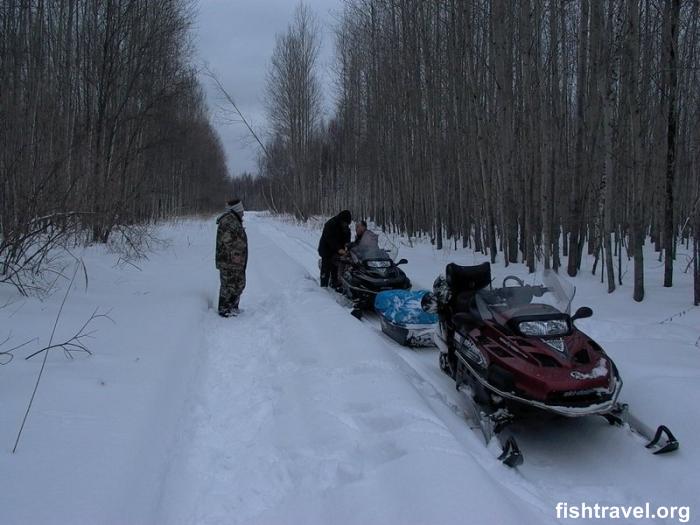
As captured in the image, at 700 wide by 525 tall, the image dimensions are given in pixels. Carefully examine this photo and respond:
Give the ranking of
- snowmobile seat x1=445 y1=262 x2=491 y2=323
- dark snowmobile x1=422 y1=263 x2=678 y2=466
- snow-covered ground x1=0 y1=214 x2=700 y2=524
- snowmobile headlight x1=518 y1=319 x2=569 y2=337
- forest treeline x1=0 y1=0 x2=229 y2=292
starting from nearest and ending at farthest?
snow-covered ground x1=0 y1=214 x2=700 y2=524 < dark snowmobile x1=422 y1=263 x2=678 y2=466 < snowmobile headlight x1=518 y1=319 x2=569 y2=337 < snowmobile seat x1=445 y1=262 x2=491 y2=323 < forest treeline x1=0 y1=0 x2=229 y2=292

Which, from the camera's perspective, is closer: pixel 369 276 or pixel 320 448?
pixel 320 448

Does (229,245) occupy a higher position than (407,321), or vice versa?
(229,245)

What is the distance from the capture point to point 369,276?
8.67 m

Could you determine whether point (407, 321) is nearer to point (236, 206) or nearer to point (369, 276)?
point (369, 276)

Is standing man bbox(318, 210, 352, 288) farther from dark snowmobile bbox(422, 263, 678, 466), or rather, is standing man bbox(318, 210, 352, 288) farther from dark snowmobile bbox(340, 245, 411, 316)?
dark snowmobile bbox(422, 263, 678, 466)

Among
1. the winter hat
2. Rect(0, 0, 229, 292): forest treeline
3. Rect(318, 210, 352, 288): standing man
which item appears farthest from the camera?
Rect(318, 210, 352, 288): standing man

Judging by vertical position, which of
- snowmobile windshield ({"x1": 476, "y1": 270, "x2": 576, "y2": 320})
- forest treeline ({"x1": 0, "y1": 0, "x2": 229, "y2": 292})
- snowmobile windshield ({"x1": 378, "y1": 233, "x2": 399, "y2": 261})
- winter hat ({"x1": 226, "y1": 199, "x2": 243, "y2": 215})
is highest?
forest treeline ({"x1": 0, "y1": 0, "x2": 229, "y2": 292})

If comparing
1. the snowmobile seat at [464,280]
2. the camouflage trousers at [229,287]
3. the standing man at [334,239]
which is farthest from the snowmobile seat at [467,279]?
the standing man at [334,239]

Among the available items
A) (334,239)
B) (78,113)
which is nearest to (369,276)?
(334,239)

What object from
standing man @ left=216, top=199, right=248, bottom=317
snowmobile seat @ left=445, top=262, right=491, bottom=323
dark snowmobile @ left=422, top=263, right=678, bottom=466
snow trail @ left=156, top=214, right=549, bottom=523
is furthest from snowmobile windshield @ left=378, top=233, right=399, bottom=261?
dark snowmobile @ left=422, top=263, right=678, bottom=466

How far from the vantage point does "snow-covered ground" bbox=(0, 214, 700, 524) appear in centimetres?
289

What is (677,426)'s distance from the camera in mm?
3951

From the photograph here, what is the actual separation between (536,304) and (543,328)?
42 cm

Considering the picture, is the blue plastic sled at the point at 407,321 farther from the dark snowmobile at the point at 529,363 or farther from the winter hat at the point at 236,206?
the winter hat at the point at 236,206
